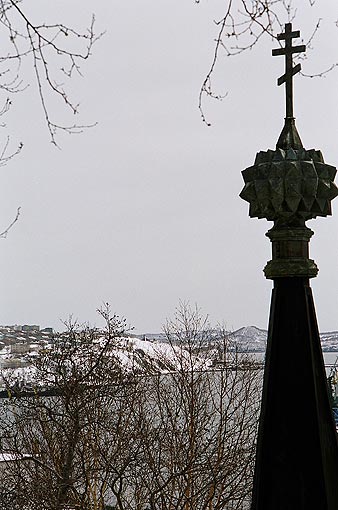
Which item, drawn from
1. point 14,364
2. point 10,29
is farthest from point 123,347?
point 10,29

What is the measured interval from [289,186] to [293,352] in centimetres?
34

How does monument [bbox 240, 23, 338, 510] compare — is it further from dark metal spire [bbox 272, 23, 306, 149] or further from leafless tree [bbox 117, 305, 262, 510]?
leafless tree [bbox 117, 305, 262, 510]

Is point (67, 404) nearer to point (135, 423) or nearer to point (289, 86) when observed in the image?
point (135, 423)

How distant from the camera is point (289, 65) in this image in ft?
5.97

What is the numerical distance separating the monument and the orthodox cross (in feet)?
0.38

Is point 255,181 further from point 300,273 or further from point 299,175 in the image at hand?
point 300,273

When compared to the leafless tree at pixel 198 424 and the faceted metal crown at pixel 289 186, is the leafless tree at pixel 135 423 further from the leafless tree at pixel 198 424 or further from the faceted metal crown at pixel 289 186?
the faceted metal crown at pixel 289 186

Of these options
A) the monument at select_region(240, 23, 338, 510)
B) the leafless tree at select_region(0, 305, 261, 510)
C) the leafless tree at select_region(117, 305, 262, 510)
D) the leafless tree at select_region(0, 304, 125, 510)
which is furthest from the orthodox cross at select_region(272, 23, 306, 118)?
the leafless tree at select_region(117, 305, 262, 510)

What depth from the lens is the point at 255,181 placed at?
5.33 feet

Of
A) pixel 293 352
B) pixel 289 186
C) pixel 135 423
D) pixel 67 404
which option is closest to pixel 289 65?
pixel 289 186

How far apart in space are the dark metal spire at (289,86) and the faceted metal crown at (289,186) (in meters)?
0.04

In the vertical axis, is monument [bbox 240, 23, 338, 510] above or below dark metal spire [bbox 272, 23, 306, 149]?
below

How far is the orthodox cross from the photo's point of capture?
176cm

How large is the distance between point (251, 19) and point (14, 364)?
20.6m
